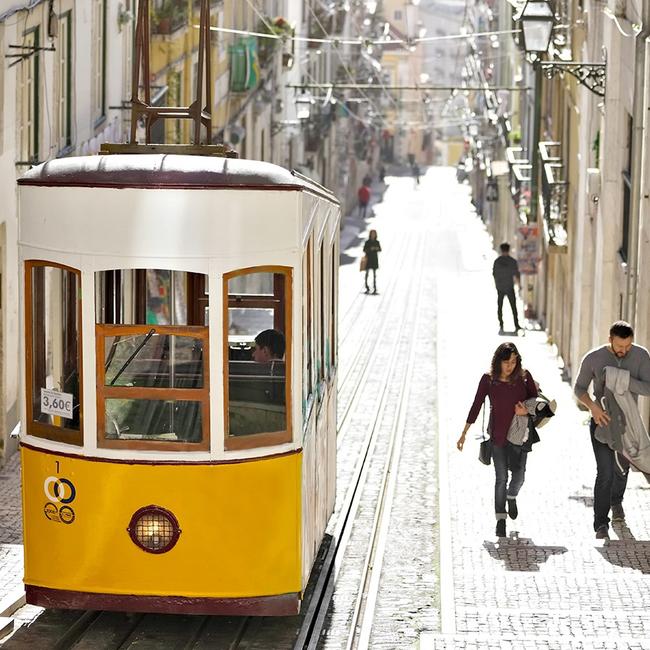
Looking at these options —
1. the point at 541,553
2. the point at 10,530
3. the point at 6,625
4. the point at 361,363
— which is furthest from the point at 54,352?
the point at 361,363

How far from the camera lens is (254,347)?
999cm

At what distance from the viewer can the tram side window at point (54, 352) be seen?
31.1 feet

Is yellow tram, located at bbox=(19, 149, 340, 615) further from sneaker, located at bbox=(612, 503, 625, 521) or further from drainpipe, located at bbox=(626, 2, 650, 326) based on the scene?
drainpipe, located at bbox=(626, 2, 650, 326)

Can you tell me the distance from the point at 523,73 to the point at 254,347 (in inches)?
1190

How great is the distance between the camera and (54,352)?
9.67 metres

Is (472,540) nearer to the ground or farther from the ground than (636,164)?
nearer to the ground

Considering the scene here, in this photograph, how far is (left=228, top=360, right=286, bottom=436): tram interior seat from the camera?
9.44m

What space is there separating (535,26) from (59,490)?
11.5 metres

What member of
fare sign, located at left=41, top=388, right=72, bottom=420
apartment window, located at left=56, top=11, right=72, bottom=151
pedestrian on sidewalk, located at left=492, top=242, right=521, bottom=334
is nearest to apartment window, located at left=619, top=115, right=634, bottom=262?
apartment window, located at left=56, top=11, right=72, bottom=151

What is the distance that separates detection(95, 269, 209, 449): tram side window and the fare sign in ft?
0.80

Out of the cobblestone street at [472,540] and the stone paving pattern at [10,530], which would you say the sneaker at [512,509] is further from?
the stone paving pattern at [10,530]

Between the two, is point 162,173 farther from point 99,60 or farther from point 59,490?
point 99,60

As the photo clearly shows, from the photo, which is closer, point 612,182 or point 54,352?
point 54,352

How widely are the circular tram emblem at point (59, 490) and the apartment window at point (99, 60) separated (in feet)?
45.8
